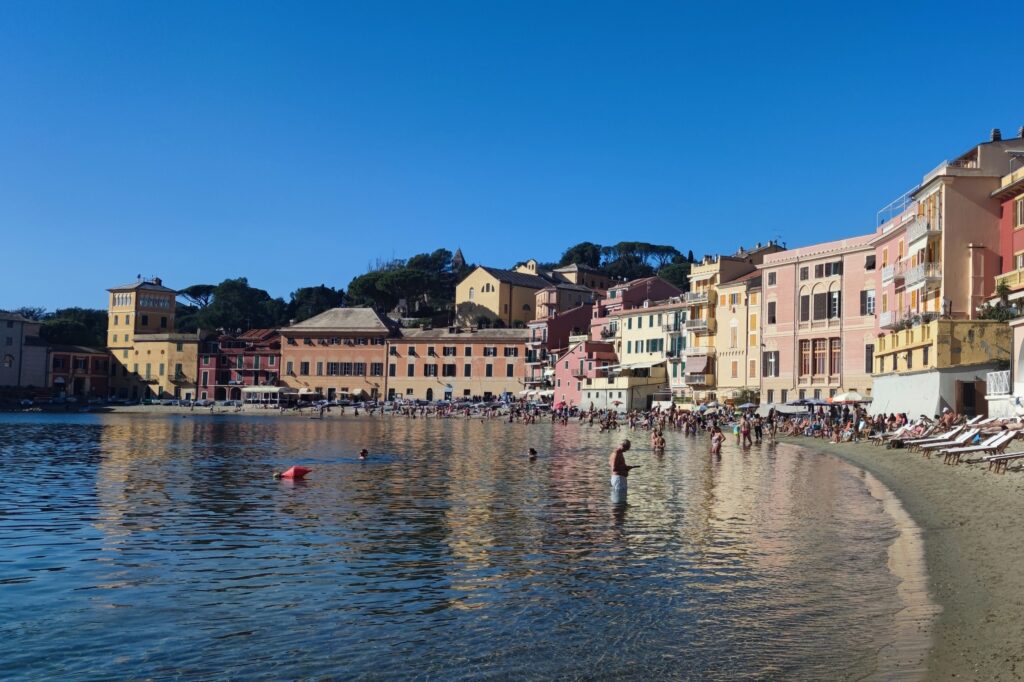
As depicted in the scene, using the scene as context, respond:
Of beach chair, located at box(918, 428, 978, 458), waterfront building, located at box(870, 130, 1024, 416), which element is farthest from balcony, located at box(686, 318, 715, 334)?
beach chair, located at box(918, 428, 978, 458)

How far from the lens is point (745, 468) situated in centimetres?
3766

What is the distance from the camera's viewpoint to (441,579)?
15.1 metres

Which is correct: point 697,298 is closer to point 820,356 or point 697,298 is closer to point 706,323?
point 706,323

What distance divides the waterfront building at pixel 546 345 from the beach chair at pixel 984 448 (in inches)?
2800

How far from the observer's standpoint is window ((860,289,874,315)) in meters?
62.0

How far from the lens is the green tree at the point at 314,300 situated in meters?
160

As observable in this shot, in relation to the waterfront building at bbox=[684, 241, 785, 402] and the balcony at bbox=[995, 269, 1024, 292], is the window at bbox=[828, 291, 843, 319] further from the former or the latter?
the balcony at bbox=[995, 269, 1024, 292]

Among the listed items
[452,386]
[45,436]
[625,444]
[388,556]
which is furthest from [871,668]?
[452,386]

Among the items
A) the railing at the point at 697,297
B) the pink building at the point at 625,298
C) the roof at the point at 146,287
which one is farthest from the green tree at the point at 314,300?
the railing at the point at 697,297

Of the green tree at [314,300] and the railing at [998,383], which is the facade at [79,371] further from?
the railing at [998,383]

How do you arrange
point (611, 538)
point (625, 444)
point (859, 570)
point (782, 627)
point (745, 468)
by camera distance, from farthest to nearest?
point (745, 468) < point (625, 444) < point (611, 538) < point (859, 570) < point (782, 627)

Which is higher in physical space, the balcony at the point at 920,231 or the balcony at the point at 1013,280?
the balcony at the point at 920,231

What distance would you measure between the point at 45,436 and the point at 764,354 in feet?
171

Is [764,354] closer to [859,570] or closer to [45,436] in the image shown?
[45,436]
